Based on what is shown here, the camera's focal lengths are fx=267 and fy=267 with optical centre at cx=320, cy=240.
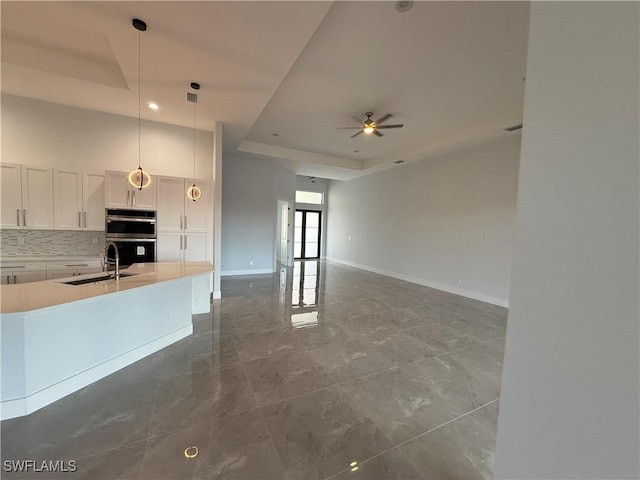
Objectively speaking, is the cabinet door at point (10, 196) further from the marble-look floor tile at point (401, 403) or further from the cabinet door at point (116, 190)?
the marble-look floor tile at point (401, 403)

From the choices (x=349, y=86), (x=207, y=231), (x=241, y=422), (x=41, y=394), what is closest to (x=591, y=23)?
(x=241, y=422)

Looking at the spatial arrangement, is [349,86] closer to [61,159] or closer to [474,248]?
[474,248]

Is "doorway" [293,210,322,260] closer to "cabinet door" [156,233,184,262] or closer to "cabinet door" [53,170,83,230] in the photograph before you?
"cabinet door" [156,233,184,262]

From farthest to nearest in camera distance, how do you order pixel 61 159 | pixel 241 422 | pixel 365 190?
pixel 365 190
pixel 61 159
pixel 241 422

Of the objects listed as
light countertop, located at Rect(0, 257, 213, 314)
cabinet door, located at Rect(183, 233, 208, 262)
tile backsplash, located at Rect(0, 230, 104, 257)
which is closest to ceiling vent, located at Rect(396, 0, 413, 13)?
light countertop, located at Rect(0, 257, 213, 314)

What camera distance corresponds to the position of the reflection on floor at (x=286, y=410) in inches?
65.9

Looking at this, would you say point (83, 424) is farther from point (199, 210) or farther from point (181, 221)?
point (199, 210)

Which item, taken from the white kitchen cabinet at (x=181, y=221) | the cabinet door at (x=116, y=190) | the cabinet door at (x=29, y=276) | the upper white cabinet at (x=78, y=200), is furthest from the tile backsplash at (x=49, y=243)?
the white kitchen cabinet at (x=181, y=221)

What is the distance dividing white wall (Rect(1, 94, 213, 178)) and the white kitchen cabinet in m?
0.49

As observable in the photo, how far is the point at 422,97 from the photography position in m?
4.11

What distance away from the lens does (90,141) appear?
457 centimetres

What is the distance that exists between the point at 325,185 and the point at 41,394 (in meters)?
10.1

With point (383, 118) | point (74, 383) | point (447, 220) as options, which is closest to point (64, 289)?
point (74, 383)

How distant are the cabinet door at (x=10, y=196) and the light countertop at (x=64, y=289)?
241 centimetres
